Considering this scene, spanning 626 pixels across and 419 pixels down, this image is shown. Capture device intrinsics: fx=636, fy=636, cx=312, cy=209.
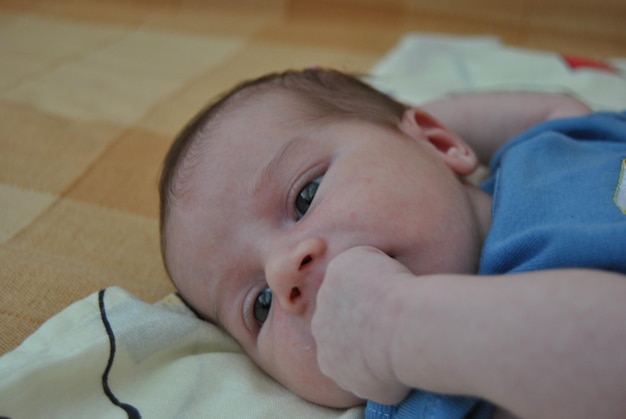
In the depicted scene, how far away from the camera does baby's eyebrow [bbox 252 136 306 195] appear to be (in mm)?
736

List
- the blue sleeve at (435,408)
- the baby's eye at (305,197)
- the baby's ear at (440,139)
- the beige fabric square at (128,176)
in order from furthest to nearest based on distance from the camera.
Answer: the beige fabric square at (128,176)
the baby's ear at (440,139)
the baby's eye at (305,197)
the blue sleeve at (435,408)

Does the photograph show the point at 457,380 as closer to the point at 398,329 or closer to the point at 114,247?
the point at 398,329

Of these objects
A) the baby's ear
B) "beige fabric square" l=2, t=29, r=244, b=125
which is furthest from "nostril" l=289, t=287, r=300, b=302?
"beige fabric square" l=2, t=29, r=244, b=125

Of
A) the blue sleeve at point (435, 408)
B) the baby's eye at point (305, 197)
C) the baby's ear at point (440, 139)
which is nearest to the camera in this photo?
the blue sleeve at point (435, 408)

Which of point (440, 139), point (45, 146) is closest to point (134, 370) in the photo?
point (440, 139)

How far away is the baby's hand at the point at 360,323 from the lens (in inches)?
21.1

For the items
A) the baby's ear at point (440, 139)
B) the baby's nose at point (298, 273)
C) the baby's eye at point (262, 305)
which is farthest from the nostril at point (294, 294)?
the baby's ear at point (440, 139)

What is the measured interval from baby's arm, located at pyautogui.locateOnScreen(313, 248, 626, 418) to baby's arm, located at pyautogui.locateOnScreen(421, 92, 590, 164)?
641 millimetres

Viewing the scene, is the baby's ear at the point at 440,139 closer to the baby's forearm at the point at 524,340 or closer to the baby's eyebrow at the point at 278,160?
the baby's eyebrow at the point at 278,160

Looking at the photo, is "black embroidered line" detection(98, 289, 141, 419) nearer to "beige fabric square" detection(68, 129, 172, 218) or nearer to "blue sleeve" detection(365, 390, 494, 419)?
"blue sleeve" detection(365, 390, 494, 419)

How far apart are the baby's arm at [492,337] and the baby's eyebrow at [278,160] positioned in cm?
20

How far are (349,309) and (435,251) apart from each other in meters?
0.15

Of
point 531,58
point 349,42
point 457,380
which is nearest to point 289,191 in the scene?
point 457,380

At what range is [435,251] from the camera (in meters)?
0.66
